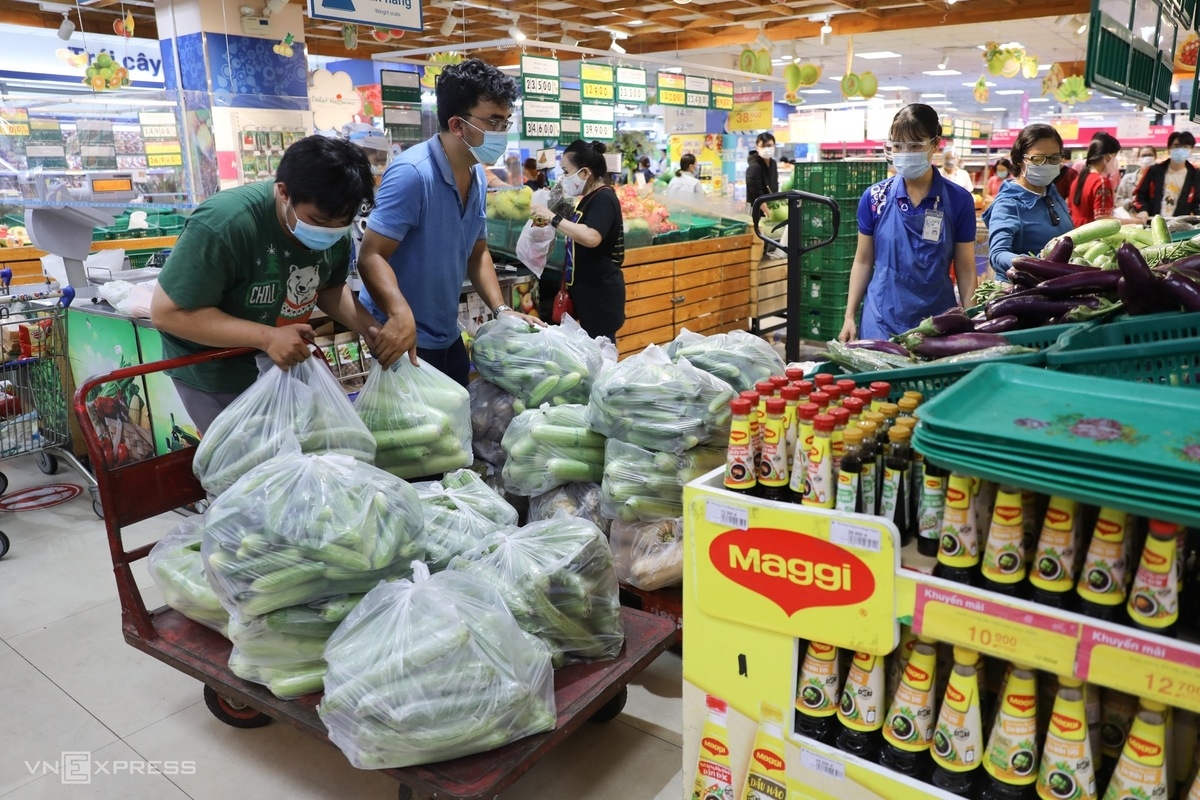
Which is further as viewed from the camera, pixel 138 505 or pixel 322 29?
pixel 322 29

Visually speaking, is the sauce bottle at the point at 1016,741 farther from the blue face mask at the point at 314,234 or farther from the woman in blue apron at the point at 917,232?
the woman in blue apron at the point at 917,232

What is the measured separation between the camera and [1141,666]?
118 centimetres

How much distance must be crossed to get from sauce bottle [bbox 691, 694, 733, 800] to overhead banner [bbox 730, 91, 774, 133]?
11459mm

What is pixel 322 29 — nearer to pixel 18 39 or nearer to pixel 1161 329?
pixel 18 39

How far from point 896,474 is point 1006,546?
0.66 feet

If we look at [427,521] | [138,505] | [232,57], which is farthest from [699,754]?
[232,57]

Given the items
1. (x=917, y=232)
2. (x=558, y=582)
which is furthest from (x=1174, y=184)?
(x=558, y=582)

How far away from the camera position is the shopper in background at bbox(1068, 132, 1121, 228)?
7.32 m

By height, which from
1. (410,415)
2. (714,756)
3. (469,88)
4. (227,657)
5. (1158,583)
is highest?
(469,88)

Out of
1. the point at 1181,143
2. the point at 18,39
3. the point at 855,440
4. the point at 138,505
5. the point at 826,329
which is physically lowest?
the point at 826,329

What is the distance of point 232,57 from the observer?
862cm

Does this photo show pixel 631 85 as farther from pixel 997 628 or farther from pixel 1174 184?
pixel 997 628

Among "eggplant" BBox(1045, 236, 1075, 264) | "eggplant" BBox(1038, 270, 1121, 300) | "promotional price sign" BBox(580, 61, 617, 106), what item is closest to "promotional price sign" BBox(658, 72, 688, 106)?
"promotional price sign" BBox(580, 61, 617, 106)

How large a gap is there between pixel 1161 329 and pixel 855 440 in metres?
0.87
